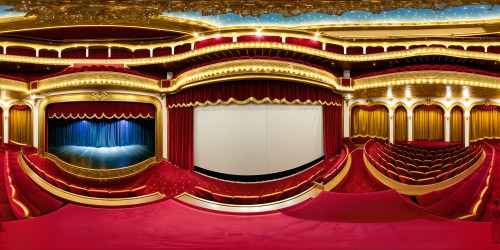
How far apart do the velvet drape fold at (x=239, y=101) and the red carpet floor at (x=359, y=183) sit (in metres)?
1.02

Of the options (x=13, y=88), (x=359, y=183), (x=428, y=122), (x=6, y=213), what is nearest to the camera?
(x=6, y=213)

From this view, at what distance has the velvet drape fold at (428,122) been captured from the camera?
13.0ft

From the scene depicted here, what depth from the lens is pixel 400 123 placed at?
395cm

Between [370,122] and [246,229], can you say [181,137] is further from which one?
[370,122]

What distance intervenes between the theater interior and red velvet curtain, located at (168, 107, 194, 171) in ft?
0.09

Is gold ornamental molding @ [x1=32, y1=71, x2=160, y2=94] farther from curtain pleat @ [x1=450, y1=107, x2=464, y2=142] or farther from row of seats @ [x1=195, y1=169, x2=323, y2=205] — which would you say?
curtain pleat @ [x1=450, y1=107, x2=464, y2=142]

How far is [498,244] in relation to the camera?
1.08 m

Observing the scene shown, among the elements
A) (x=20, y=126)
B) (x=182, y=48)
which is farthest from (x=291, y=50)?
(x=20, y=126)

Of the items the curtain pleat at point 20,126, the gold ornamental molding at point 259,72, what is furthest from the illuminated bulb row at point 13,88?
the gold ornamental molding at point 259,72

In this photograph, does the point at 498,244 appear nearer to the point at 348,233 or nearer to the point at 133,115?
the point at 348,233

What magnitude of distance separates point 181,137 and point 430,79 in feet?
10.9

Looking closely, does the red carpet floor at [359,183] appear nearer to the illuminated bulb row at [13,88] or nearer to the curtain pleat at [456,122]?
the curtain pleat at [456,122]

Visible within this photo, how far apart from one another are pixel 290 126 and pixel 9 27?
16.3 feet

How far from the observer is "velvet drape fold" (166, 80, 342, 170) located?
2975 mm
